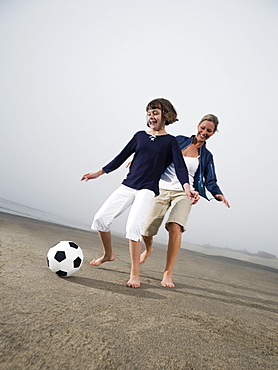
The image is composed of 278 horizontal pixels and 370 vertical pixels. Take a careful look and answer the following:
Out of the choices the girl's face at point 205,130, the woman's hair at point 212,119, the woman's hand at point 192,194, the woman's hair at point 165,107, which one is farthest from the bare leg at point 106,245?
the woman's hair at point 212,119

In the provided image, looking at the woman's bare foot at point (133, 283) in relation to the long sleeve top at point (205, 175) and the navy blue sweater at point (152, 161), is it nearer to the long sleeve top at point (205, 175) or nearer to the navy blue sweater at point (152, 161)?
the navy blue sweater at point (152, 161)

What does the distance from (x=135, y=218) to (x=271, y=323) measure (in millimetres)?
1395

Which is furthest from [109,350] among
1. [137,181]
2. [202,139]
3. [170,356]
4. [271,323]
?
[202,139]

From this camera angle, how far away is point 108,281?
2.47m

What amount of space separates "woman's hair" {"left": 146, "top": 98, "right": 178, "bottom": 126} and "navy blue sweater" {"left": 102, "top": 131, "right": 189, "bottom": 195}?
8.3 inches

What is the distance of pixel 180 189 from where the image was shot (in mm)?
3256


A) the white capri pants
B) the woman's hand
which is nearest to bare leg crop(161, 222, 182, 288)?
the woman's hand

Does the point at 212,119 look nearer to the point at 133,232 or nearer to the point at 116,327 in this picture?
the point at 133,232

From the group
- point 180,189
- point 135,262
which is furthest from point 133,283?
point 180,189

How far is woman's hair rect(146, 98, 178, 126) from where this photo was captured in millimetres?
2936

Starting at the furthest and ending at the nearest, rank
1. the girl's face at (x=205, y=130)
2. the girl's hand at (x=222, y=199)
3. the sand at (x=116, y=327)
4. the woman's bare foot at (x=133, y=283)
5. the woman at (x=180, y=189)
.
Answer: the girl's face at (x=205, y=130), the girl's hand at (x=222, y=199), the woman at (x=180, y=189), the woman's bare foot at (x=133, y=283), the sand at (x=116, y=327)

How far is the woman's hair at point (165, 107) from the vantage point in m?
2.94

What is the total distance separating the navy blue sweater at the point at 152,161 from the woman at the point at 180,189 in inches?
15.9

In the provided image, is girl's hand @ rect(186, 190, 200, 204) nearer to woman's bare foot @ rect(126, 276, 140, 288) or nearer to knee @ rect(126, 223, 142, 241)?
knee @ rect(126, 223, 142, 241)
